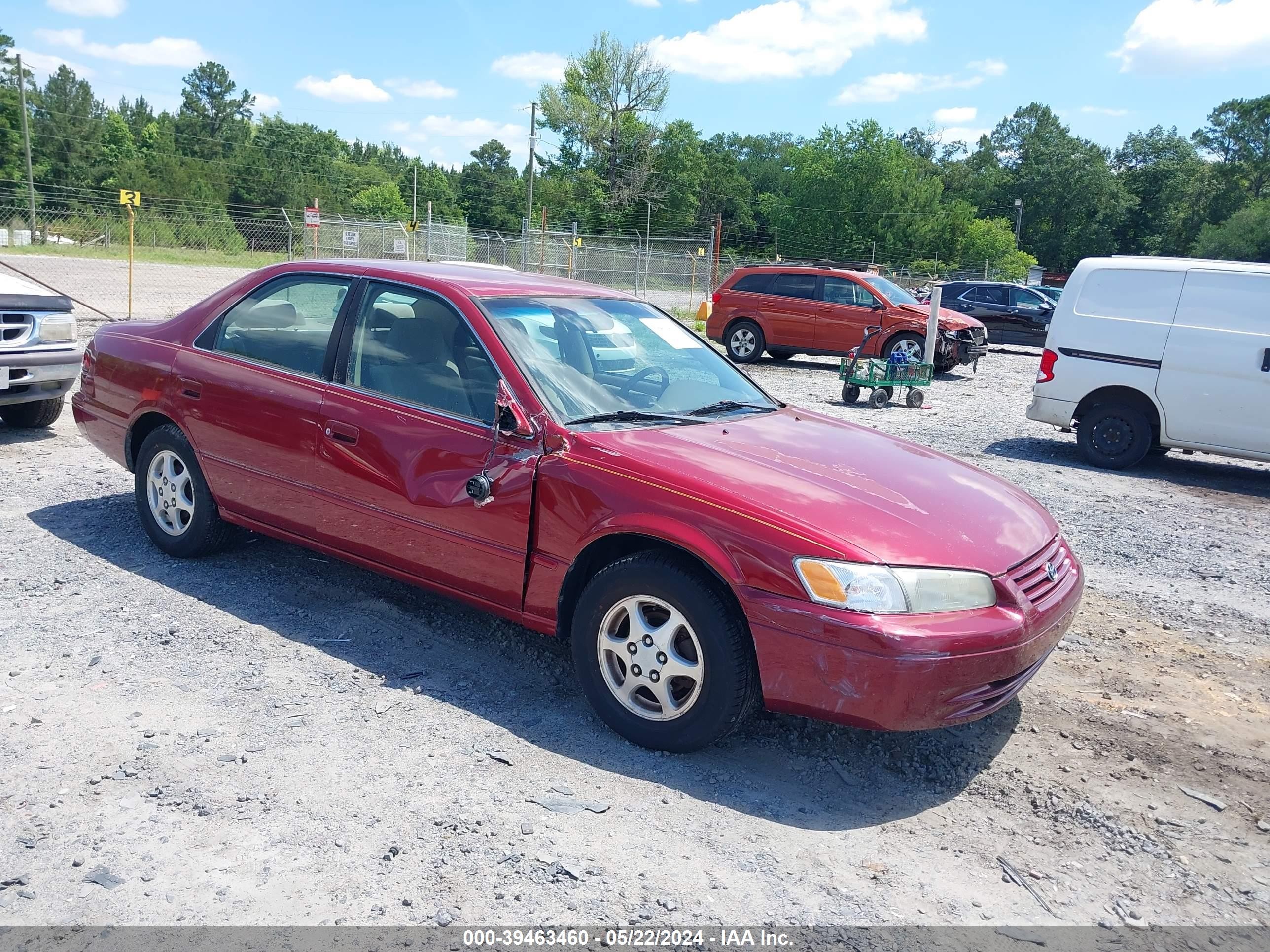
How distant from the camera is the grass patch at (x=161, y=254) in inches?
1398

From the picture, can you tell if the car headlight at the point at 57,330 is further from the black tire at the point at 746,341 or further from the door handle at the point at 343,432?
the black tire at the point at 746,341

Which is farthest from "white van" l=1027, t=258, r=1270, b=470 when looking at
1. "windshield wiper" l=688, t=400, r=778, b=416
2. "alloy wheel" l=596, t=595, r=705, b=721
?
"alloy wheel" l=596, t=595, r=705, b=721

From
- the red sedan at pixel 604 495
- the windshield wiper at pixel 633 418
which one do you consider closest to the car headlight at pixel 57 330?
the red sedan at pixel 604 495

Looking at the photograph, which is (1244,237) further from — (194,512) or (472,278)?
(194,512)

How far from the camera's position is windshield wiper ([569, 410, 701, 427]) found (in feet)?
12.9

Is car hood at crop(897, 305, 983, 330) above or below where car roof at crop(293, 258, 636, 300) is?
below

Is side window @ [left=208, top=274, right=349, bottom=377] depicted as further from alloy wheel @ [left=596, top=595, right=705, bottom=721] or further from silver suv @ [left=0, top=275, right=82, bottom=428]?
silver suv @ [left=0, top=275, right=82, bottom=428]

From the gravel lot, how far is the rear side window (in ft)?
43.9

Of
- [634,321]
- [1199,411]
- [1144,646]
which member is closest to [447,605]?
[634,321]

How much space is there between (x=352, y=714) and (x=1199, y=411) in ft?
27.3

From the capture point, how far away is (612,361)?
14.6ft

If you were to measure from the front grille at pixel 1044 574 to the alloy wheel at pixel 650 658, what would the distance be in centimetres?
115

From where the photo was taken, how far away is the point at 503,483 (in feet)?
12.6

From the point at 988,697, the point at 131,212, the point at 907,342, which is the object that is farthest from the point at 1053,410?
the point at 131,212
